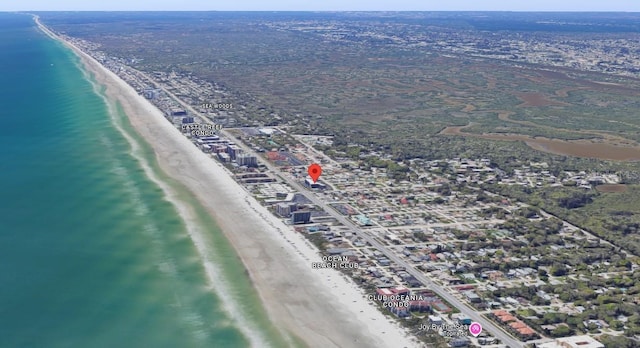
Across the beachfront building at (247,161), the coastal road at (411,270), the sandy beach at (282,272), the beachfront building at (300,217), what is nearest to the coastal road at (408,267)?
the coastal road at (411,270)

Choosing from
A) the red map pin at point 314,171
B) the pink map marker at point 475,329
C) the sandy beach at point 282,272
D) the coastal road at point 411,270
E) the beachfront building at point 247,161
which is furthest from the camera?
the beachfront building at point 247,161

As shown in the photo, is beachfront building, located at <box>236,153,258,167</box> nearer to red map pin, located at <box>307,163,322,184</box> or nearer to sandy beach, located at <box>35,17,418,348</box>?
sandy beach, located at <box>35,17,418,348</box>

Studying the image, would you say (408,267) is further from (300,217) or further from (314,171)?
(314,171)

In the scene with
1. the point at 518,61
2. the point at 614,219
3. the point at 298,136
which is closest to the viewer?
the point at 614,219

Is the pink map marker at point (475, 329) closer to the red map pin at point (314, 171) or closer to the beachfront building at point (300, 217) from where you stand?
the beachfront building at point (300, 217)

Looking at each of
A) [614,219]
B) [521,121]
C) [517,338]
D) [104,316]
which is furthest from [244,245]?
[521,121]

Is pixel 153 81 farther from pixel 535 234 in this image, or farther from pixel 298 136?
pixel 535 234
